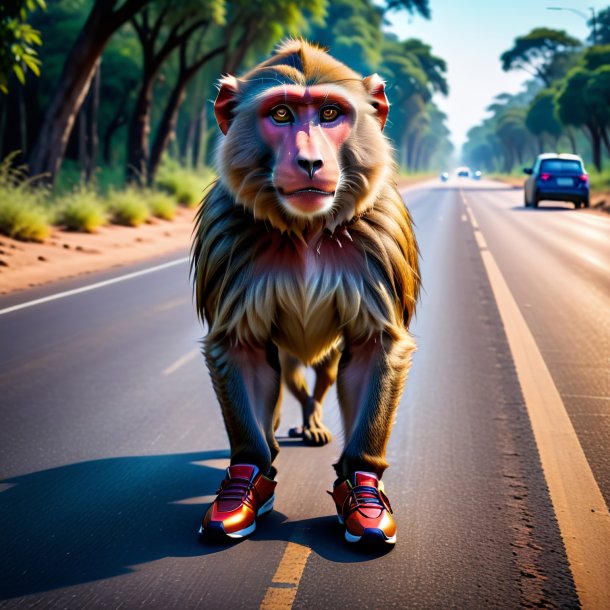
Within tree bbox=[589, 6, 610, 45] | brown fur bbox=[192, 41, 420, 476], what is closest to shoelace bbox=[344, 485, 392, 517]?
brown fur bbox=[192, 41, 420, 476]

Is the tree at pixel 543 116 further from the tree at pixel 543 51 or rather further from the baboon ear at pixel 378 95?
the baboon ear at pixel 378 95

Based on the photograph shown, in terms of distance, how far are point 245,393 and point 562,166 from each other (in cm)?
2687

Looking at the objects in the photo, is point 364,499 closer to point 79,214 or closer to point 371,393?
point 371,393

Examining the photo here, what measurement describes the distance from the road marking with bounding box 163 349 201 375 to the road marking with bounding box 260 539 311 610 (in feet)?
11.3

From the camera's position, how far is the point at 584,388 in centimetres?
591

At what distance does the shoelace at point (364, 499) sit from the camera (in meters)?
3.32

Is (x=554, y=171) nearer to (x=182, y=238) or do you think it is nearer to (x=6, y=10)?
(x=182, y=238)

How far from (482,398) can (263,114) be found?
3131 millimetres

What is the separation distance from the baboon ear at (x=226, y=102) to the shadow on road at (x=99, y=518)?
165 cm

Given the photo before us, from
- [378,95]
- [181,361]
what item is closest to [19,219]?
[181,361]

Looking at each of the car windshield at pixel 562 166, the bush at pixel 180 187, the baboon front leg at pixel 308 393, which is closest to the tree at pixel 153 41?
the bush at pixel 180 187

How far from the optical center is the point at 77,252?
15.3m

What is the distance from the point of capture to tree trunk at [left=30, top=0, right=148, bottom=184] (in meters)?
18.2

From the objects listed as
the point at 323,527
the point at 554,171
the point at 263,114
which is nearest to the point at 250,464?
the point at 323,527
